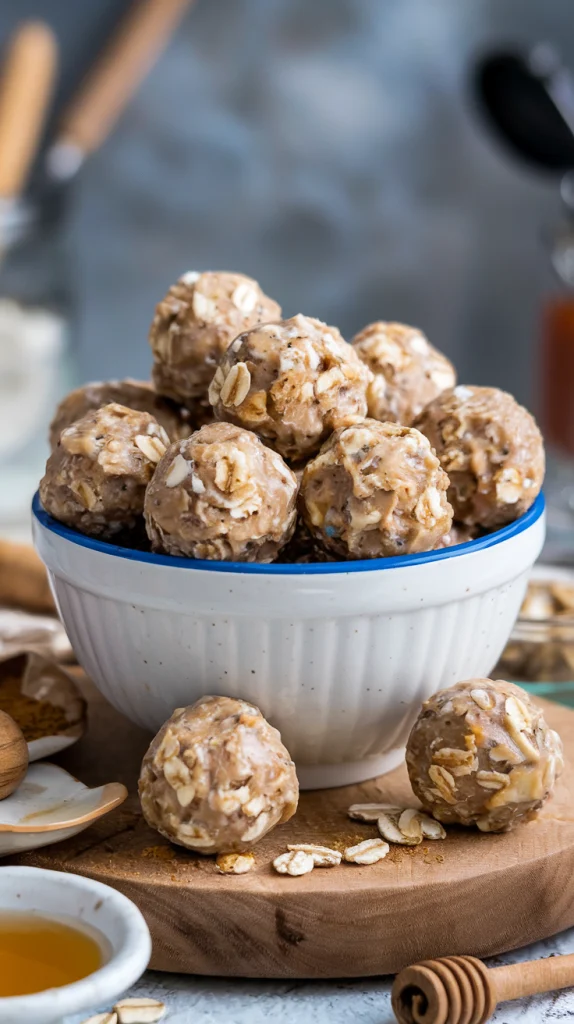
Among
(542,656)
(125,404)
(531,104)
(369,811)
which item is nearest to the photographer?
(369,811)

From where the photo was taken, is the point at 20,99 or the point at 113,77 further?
the point at 113,77

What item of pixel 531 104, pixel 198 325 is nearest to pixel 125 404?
pixel 198 325

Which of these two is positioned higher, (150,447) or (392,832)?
(150,447)

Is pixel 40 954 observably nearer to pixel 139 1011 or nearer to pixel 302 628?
pixel 139 1011

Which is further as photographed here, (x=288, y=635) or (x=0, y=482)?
(x=0, y=482)

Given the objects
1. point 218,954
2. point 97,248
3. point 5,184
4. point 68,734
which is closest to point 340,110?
point 97,248

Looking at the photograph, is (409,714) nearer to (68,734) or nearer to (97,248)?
(68,734)

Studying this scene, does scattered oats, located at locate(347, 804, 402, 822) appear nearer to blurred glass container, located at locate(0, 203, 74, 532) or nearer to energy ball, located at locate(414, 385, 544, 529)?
energy ball, located at locate(414, 385, 544, 529)
